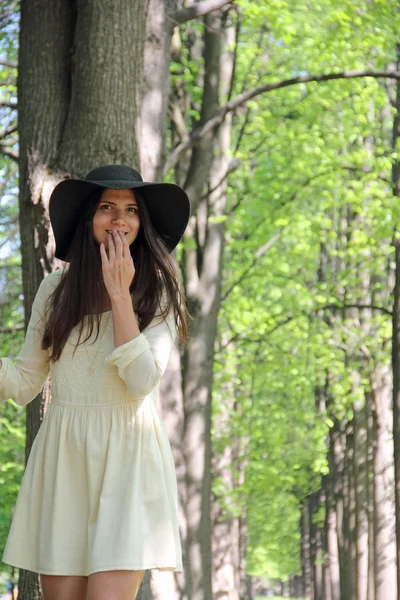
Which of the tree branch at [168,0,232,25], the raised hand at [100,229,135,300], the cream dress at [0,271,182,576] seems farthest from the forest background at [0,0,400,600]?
the raised hand at [100,229,135,300]

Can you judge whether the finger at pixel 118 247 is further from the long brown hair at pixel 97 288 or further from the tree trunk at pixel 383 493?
the tree trunk at pixel 383 493

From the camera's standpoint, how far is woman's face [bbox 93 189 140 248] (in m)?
4.25

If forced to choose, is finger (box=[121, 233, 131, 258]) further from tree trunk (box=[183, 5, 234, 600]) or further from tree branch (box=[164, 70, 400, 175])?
tree trunk (box=[183, 5, 234, 600])

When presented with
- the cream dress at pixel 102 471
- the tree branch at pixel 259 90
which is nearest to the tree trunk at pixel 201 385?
the tree branch at pixel 259 90

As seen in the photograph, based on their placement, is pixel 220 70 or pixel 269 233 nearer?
pixel 220 70

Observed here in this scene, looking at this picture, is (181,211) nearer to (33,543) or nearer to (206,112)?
(33,543)

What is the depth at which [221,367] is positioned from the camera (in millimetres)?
18203

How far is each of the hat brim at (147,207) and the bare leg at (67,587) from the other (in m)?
1.34

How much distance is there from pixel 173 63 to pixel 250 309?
678 centimetres

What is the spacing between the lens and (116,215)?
4.28 meters

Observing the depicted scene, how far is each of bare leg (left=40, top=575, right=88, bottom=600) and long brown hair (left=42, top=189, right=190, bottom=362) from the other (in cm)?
83

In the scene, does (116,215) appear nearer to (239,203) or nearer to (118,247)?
(118,247)

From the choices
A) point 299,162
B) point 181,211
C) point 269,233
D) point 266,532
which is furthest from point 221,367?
point 266,532

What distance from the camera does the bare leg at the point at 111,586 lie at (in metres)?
3.78
